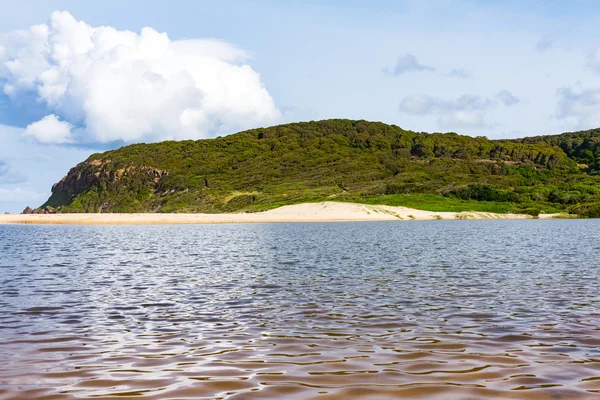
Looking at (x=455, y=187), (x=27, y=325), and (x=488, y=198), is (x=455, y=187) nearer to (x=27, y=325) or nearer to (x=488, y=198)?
(x=488, y=198)

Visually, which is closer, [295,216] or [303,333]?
[303,333]

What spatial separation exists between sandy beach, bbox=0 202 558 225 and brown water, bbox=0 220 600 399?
90116 millimetres

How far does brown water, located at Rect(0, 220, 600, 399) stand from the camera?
8664 mm

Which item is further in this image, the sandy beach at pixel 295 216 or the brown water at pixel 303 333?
the sandy beach at pixel 295 216

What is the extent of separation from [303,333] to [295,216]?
11080 centimetres

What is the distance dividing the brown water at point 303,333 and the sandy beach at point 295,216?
90.1 metres

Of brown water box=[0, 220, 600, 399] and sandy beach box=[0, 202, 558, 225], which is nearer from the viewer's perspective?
brown water box=[0, 220, 600, 399]

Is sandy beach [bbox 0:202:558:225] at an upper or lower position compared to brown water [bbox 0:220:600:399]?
upper

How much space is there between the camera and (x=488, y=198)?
490 ft

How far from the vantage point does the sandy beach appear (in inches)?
4493

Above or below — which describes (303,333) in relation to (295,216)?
Result: below

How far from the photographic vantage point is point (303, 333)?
12578 millimetres

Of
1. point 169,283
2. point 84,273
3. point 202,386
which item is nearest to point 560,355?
point 202,386

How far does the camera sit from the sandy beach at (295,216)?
374ft
